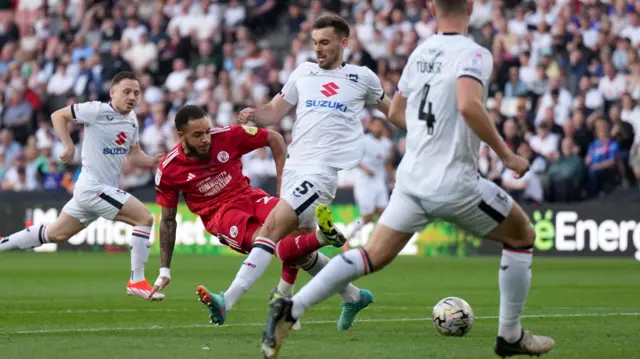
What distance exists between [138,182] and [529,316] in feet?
48.5

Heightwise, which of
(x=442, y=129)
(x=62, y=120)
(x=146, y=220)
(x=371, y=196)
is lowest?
(x=371, y=196)

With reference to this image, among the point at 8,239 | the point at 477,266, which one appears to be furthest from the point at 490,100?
the point at 8,239

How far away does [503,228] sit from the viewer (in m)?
7.37

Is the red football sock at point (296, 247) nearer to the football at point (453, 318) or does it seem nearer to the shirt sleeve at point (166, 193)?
the shirt sleeve at point (166, 193)

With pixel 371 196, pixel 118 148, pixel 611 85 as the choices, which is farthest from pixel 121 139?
pixel 611 85

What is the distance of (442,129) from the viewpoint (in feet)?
23.8

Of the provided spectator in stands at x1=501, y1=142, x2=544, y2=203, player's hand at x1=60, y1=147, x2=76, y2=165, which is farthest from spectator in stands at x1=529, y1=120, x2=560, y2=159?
player's hand at x1=60, y1=147, x2=76, y2=165

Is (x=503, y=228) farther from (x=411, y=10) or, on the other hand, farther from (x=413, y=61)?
(x=411, y=10)

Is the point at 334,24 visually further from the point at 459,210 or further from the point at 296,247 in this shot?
the point at 459,210

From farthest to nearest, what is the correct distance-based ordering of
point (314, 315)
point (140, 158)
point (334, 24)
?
1. point (140, 158)
2. point (314, 315)
3. point (334, 24)

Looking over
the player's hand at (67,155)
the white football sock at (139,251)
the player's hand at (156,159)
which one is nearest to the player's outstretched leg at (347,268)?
the white football sock at (139,251)

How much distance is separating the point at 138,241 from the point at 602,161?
10689mm

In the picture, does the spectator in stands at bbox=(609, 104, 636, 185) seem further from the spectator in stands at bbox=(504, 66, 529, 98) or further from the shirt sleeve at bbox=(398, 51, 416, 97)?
the shirt sleeve at bbox=(398, 51, 416, 97)

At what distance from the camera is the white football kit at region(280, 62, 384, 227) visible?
401 inches
